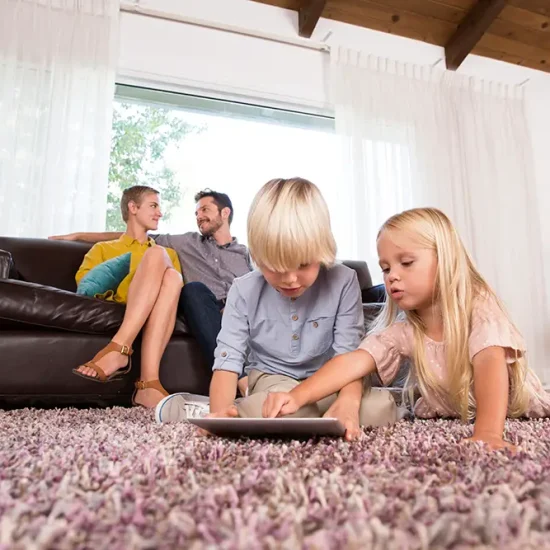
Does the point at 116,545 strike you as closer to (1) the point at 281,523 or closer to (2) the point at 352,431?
(1) the point at 281,523

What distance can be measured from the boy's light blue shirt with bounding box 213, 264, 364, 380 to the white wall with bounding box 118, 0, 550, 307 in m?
2.63

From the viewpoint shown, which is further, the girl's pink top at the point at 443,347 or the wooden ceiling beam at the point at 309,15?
the wooden ceiling beam at the point at 309,15

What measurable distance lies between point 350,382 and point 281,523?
689 millimetres

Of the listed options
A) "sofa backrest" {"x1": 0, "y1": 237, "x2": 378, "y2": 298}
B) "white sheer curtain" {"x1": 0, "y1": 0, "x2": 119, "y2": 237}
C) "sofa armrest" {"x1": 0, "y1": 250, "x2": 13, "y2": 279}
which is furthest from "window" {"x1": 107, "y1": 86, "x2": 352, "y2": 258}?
"sofa armrest" {"x1": 0, "y1": 250, "x2": 13, "y2": 279}

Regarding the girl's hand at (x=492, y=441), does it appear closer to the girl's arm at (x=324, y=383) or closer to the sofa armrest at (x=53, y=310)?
the girl's arm at (x=324, y=383)

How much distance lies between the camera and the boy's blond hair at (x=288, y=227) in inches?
41.3

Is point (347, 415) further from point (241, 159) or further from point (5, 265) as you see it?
point (241, 159)

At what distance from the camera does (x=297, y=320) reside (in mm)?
1234

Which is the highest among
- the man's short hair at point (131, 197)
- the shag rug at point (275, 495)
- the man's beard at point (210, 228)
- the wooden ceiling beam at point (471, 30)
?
the wooden ceiling beam at point (471, 30)

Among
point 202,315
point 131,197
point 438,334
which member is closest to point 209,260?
point 131,197

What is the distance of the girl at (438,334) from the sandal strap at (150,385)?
0.80 metres

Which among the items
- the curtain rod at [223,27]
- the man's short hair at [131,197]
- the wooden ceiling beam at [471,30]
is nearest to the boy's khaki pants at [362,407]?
the man's short hair at [131,197]

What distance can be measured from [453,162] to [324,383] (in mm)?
3515

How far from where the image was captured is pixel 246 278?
1.27 metres
